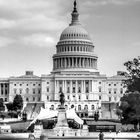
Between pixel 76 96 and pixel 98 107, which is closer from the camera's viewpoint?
pixel 98 107

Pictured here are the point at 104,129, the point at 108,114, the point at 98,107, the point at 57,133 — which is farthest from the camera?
the point at 98,107

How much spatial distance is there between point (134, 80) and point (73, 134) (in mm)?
18050

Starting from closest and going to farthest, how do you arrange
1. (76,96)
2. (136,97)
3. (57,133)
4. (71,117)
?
(136,97), (57,133), (71,117), (76,96)

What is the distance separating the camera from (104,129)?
297 feet

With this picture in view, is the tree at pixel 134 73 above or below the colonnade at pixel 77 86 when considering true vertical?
below

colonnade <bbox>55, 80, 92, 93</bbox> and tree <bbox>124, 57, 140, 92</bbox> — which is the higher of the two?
colonnade <bbox>55, 80, 92, 93</bbox>

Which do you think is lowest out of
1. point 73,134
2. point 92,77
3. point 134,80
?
point 73,134

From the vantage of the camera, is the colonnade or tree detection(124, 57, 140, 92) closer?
tree detection(124, 57, 140, 92)

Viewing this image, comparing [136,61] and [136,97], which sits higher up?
[136,61]

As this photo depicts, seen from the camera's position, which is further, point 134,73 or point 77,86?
point 77,86

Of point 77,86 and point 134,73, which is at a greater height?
point 77,86

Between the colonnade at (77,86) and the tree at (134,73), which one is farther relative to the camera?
the colonnade at (77,86)

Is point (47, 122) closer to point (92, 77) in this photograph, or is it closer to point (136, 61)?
point (136, 61)

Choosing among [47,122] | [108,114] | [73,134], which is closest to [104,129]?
[73,134]
